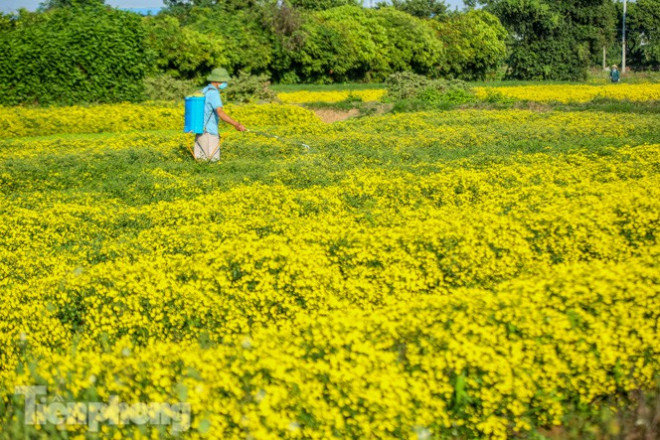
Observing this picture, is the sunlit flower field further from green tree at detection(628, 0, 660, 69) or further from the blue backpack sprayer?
green tree at detection(628, 0, 660, 69)

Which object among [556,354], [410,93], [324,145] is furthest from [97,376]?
[410,93]

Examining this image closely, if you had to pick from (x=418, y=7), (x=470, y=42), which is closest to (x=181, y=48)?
(x=470, y=42)

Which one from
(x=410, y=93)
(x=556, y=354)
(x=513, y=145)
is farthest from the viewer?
(x=410, y=93)

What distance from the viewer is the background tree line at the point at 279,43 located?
893 inches

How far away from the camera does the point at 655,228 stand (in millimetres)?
7004

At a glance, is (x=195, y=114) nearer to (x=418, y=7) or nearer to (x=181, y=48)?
(x=181, y=48)

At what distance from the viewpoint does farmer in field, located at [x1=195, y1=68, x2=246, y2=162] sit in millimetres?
11867

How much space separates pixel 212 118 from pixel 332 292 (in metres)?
6.56

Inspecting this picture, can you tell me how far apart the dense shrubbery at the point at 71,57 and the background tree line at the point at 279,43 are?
29 millimetres

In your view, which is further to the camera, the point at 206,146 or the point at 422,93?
the point at 422,93

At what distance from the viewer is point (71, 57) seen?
2261 centimetres

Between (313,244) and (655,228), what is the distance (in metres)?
3.02

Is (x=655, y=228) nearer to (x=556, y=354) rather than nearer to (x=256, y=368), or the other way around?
(x=556, y=354)

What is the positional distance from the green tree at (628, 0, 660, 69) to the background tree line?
2099 centimetres
